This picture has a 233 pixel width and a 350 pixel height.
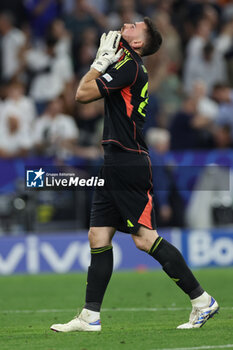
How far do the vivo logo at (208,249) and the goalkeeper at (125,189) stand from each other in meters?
6.59

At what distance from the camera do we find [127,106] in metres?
6.76

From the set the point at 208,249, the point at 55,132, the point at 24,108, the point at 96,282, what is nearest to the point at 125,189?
the point at 96,282

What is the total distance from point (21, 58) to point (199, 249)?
6.24 metres

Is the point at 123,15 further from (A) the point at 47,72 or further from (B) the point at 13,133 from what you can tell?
(B) the point at 13,133

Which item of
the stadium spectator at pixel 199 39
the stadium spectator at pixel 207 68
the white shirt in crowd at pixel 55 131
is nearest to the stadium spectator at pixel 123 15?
the stadium spectator at pixel 199 39

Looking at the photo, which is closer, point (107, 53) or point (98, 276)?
point (107, 53)

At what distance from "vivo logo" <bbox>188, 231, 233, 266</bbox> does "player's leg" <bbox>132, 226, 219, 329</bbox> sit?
21.7 feet

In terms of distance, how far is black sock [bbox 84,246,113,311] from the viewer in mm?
6832

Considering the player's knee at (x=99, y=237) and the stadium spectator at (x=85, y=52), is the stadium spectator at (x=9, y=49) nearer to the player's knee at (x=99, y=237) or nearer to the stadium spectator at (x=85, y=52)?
the stadium spectator at (x=85, y=52)

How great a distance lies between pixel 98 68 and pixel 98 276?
1.69 m

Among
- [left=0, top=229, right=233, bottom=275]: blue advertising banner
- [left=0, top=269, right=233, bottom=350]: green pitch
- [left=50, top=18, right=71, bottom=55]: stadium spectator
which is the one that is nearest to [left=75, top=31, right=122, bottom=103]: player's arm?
[left=0, top=269, right=233, bottom=350]: green pitch

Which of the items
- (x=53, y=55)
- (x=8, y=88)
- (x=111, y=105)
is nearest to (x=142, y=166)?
(x=111, y=105)

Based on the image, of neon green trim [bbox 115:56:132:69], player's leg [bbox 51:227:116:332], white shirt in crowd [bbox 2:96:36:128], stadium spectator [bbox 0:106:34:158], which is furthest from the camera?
white shirt in crowd [bbox 2:96:36:128]

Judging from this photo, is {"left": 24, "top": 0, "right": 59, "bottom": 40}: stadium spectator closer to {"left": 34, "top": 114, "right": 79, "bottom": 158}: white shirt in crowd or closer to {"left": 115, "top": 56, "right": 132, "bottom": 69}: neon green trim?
{"left": 34, "top": 114, "right": 79, "bottom": 158}: white shirt in crowd
